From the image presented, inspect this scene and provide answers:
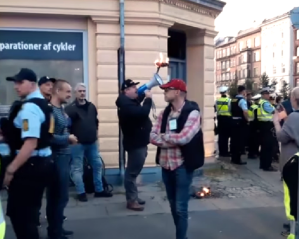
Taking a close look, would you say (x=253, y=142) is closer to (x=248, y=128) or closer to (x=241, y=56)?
(x=248, y=128)

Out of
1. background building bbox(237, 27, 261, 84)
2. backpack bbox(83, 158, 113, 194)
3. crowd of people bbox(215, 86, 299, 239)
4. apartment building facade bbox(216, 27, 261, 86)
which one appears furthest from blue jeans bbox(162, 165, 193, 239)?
background building bbox(237, 27, 261, 84)

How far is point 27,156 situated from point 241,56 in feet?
322

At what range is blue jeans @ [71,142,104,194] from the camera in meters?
7.48

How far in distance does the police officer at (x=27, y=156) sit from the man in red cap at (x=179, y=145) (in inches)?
50.2

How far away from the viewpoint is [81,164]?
295 inches

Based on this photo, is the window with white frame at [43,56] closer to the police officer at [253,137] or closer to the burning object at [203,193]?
the burning object at [203,193]

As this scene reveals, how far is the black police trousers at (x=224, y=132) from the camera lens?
11.7m

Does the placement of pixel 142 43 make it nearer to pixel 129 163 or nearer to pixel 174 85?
pixel 129 163

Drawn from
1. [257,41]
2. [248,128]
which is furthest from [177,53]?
[257,41]

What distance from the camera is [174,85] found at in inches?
205

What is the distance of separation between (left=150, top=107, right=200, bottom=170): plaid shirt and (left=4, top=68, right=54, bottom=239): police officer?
1226 mm

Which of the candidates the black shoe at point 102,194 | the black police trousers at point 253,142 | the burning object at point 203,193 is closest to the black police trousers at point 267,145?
the black police trousers at point 253,142

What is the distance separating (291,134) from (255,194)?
3.04 metres

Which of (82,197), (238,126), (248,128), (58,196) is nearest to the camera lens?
(58,196)
